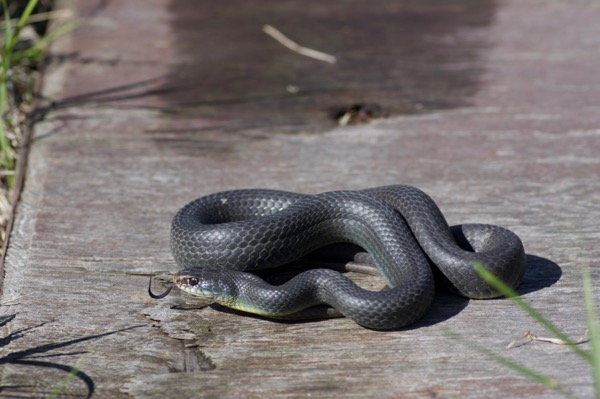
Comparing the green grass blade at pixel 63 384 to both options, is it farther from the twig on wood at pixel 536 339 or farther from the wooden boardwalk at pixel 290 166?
the twig on wood at pixel 536 339

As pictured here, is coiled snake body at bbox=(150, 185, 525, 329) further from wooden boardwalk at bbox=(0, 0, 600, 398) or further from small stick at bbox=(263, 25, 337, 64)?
small stick at bbox=(263, 25, 337, 64)

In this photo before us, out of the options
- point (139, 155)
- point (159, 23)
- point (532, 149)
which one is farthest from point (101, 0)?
point (532, 149)

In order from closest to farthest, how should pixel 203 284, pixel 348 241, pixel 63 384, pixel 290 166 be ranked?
1. pixel 63 384
2. pixel 203 284
3. pixel 348 241
4. pixel 290 166

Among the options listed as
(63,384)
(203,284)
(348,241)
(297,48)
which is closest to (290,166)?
(348,241)

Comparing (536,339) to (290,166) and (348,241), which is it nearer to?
(348,241)

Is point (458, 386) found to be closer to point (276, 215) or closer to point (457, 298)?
point (457, 298)

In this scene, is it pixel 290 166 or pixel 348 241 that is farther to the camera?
pixel 290 166

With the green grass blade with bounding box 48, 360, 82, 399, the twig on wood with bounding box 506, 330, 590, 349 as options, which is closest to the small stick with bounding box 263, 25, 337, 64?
the twig on wood with bounding box 506, 330, 590, 349
